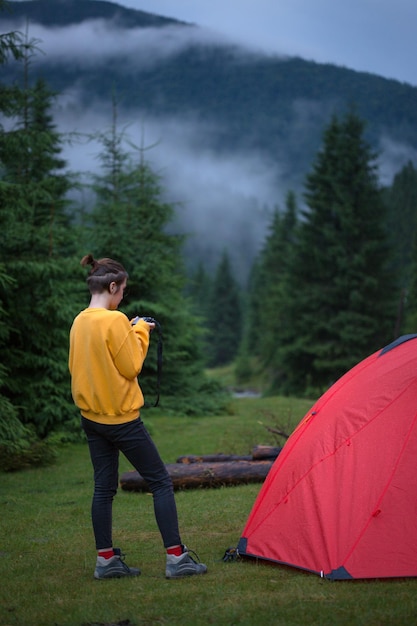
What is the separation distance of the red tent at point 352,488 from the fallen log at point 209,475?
3.39 meters

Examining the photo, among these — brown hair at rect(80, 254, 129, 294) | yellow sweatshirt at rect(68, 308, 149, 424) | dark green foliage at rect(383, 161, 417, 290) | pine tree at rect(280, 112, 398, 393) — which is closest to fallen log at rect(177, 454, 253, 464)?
yellow sweatshirt at rect(68, 308, 149, 424)

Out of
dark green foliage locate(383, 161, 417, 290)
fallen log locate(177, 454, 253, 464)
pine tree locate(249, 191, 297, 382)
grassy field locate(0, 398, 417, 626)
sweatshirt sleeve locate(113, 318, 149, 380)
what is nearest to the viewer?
grassy field locate(0, 398, 417, 626)

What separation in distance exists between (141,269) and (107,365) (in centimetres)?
1425

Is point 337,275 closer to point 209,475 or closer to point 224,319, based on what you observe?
point 209,475

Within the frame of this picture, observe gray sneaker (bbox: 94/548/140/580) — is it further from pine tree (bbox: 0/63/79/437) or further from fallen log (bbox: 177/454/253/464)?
pine tree (bbox: 0/63/79/437)

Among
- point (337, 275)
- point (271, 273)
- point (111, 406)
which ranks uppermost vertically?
point (337, 275)

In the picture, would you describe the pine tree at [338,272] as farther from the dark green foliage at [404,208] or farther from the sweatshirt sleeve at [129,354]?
the dark green foliage at [404,208]

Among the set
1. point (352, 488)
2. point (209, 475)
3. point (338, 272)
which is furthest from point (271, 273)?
point (352, 488)

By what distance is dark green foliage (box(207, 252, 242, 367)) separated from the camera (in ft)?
259

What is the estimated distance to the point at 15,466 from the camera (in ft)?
39.6

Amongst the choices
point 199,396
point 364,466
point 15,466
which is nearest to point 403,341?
point 364,466

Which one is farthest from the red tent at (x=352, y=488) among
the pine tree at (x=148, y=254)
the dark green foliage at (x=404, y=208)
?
the dark green foliage at (x=404, y=208)

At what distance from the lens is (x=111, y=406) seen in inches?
211

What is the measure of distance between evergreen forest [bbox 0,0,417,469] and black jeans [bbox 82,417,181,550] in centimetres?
580
